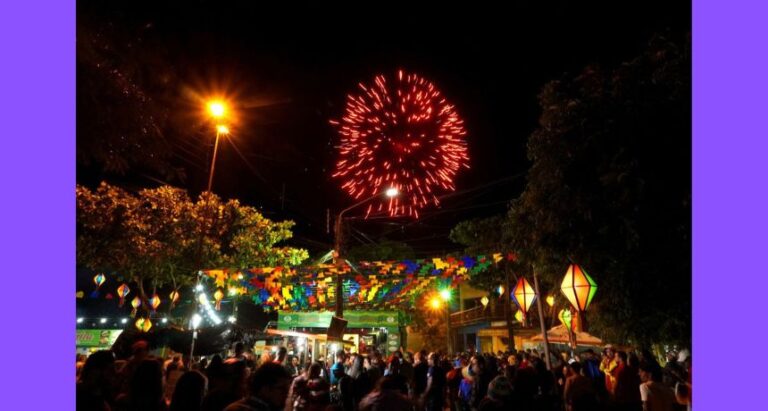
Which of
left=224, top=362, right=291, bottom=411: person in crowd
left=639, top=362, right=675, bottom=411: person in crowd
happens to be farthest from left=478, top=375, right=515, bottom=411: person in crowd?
left=639, top=362, right=675, bottom=411: person in crowd

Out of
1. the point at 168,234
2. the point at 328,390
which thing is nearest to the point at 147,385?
the point at 328,390

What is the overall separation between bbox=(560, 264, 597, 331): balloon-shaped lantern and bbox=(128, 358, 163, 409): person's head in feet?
21.5

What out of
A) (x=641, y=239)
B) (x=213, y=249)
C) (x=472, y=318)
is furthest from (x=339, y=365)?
(x=472, y=318)

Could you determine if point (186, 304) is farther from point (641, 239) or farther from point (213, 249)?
point (641, 239)

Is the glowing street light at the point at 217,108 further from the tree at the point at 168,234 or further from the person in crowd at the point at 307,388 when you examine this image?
the person in crowd at the point at 307,388

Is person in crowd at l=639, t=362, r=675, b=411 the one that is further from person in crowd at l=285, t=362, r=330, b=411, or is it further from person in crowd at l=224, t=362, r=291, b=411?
person in crowd at l=224, t=362, r=291, b=411

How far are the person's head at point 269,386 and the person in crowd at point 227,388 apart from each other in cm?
51

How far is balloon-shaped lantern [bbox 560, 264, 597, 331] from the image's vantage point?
7.81 metres

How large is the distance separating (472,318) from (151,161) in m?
29.4

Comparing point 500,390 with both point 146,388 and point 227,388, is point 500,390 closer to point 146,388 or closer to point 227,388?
point 227,388

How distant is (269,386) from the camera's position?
→ 3.55 meters

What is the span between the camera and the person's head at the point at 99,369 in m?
4.44

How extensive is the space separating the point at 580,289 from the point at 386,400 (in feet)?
16.4

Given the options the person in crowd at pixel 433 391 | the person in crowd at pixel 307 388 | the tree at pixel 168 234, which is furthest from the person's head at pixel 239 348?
the tree at pixel 168 234
